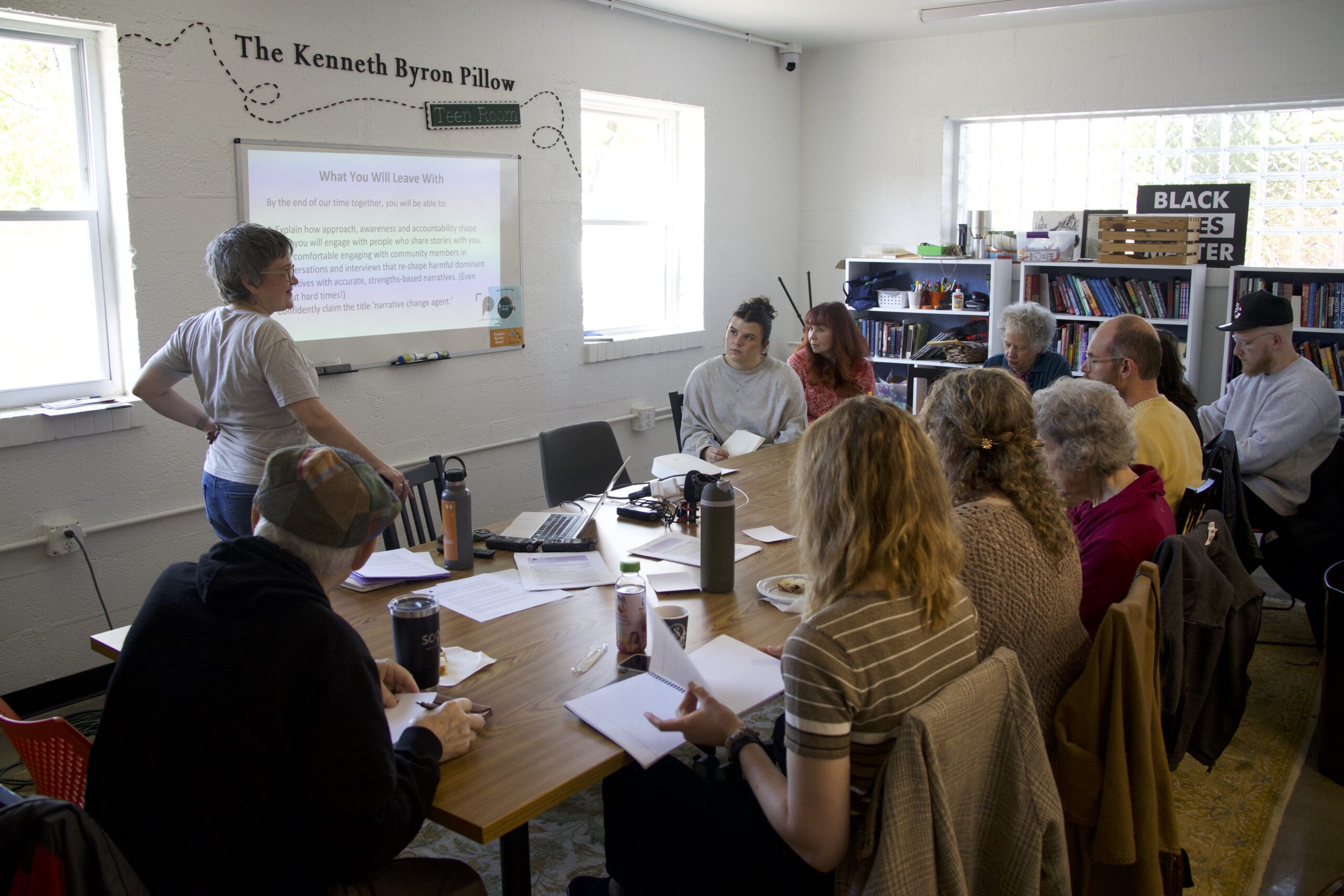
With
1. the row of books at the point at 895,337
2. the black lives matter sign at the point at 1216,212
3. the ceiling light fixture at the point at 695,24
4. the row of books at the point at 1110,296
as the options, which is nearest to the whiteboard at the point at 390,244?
the ceiling light fixture at the point at 695,24

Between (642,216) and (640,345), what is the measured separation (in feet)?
2.78

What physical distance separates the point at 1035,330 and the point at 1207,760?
2.21m

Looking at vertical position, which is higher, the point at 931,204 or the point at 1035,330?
the point at 931,204

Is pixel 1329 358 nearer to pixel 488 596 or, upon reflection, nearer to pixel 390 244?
pixel 390 244

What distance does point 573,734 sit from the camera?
5.50 ft

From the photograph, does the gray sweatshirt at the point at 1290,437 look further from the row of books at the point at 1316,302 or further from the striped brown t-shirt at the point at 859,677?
the striped brown t-shirt at the point at 859,677

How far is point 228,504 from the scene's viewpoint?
3033mm

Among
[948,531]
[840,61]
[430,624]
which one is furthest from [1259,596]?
[840,61]

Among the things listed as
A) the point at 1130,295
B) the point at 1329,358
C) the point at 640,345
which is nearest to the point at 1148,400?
the point at 1329,358

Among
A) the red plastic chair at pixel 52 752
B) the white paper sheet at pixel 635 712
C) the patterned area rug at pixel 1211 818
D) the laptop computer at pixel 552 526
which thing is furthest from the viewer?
the laptop computer at pixel 552 526

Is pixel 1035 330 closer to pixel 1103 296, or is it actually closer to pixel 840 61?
pixel 1103 296

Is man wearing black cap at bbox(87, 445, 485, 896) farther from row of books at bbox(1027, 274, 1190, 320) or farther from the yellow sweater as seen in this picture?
row of books at bbox(1027, 274, 1190, 320)

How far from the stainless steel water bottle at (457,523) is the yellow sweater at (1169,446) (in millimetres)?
1859

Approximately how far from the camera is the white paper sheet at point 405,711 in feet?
5.41
